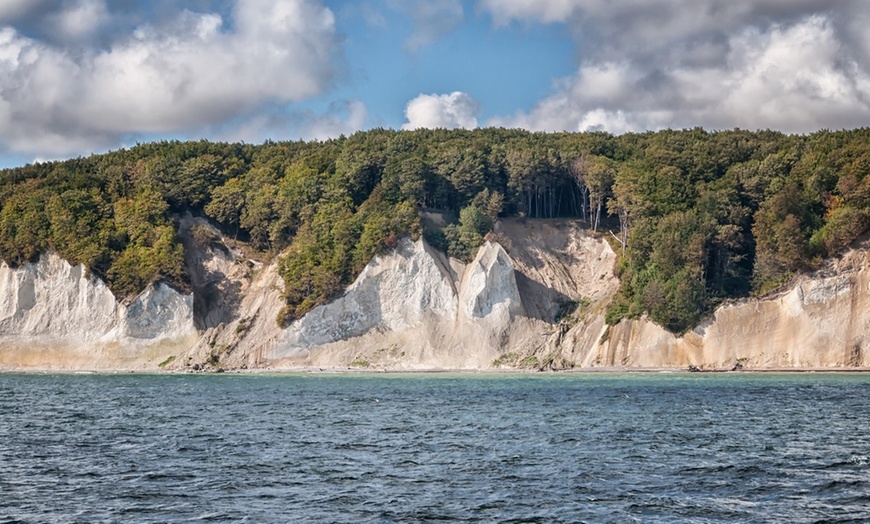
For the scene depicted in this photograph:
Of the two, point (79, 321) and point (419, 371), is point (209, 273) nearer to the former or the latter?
point (79, 321)

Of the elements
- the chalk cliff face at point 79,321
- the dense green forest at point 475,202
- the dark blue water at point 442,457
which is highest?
the dense green forest at point 475,202

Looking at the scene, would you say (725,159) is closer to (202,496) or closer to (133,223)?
(133,223)

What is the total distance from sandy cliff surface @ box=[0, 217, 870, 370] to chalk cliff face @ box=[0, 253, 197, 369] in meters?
0.11

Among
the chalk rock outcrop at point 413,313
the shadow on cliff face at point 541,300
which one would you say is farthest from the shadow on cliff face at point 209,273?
the shadow on cliff face at point 541,300

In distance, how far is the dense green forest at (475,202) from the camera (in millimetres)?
85688

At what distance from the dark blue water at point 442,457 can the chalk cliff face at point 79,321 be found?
3880 centimetres

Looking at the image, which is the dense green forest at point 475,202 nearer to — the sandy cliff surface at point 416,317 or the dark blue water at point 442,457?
the sandy cliff surface at point 416,317

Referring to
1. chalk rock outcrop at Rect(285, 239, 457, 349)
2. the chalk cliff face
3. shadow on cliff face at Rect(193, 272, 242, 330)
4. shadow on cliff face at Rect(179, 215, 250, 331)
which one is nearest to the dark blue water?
chalk rock outcrop at Rect(285, 239, 457, 349)

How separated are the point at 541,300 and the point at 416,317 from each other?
11949 millimetres

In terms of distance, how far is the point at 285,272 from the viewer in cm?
9575

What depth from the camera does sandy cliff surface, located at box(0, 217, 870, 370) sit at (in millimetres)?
82438

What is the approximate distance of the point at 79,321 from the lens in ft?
322

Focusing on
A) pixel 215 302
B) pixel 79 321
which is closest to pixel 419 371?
pixel 215 302

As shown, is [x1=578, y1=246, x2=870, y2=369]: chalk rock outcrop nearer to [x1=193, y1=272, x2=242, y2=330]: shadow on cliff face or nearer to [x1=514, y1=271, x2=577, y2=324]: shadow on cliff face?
[x1=514, y1=271, x2=577, y2=324]: shadow on cliff face
